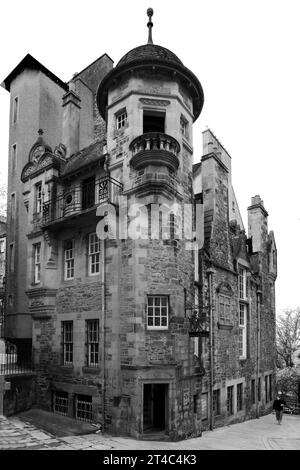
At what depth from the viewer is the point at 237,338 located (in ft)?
68.8

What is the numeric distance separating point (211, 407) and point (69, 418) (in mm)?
5748

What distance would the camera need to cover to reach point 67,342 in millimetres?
16938

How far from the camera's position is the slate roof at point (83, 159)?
17.0m

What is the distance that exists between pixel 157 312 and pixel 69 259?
16.2 ft

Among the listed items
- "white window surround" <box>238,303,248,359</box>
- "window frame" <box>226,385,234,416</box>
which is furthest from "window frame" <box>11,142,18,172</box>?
"window frame" <box>226,385,234,416</box>

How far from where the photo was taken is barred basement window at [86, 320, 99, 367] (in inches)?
618

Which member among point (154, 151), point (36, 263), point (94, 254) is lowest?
point (36, 263)

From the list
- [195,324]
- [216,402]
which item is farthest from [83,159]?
[216,402]

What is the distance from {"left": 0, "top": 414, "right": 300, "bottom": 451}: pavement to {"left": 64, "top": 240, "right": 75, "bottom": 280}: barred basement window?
18.2 ft

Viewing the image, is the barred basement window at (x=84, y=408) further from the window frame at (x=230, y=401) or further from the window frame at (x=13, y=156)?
the window frame at (x=13, y=156)

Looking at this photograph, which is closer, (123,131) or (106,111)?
(123,131)

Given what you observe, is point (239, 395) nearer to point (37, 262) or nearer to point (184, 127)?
point (37, 262)
